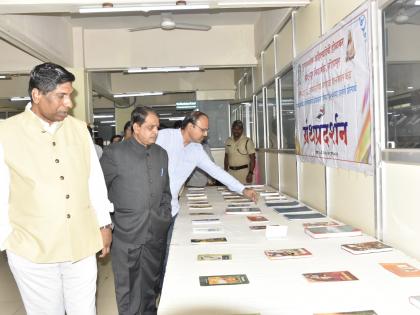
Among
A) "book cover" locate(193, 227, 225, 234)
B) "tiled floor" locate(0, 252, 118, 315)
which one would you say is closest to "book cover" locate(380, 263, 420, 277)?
"book cover" locate(193, 227, 225, 234)

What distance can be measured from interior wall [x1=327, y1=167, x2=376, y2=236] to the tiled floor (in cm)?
181

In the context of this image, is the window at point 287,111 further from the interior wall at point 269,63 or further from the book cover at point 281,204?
the book cover at point 281,204

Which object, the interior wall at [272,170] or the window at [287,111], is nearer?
the window at [287,111]

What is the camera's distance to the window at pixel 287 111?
436 centimetres

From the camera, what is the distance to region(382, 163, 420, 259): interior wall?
77.5 inches

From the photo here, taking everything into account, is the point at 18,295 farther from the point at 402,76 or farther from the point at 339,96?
the point at 402,76

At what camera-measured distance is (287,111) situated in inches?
179

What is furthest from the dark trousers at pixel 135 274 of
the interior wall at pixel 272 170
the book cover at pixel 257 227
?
the interior wall at pixel 272 170

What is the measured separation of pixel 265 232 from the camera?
2480 mm

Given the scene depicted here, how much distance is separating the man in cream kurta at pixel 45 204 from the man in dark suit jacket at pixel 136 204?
73cm

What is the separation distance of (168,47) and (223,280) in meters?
5.57

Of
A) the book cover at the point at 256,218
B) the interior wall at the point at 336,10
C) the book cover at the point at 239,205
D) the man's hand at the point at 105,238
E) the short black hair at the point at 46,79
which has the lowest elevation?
the book cover at the point at 239,205

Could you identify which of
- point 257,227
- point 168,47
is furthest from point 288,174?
point 168,47

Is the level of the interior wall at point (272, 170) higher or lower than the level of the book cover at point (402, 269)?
higher
